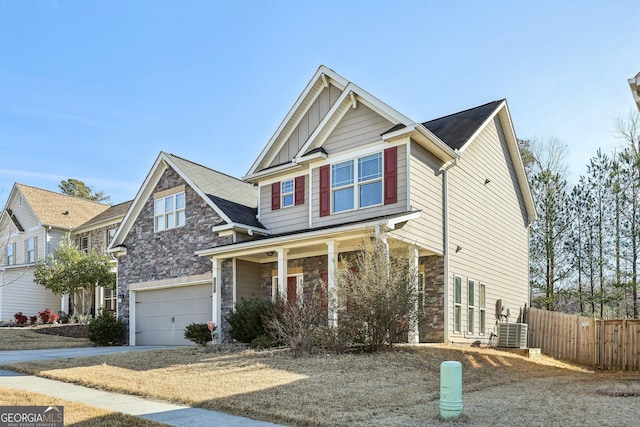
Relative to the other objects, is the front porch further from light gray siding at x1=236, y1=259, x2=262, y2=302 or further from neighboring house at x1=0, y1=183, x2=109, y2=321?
neighboring house at x1=0, y1=183, x2=109, y2=321

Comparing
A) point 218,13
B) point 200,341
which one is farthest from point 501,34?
point 200,341

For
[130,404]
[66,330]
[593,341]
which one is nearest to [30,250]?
[66,330]

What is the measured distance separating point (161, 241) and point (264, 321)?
285 inches

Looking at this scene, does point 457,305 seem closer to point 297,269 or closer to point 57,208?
point 297,269

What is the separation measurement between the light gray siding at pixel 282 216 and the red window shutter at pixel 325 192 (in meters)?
0.95

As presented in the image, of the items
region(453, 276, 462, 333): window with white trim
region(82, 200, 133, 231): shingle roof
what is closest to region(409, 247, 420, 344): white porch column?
region(453, 276, 462, 333): window with white trim

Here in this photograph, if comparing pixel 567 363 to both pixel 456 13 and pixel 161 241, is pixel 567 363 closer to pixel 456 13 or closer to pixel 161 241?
pixel 456 13

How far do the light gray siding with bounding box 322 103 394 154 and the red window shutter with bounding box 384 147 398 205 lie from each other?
65cm

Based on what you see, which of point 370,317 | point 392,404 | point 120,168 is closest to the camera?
A: point 392,404

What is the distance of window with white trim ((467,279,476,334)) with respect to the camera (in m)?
17.9

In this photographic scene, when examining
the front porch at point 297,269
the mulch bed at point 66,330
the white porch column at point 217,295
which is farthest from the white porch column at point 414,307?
the mulch bed at point 66,330

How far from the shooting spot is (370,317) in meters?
12.6

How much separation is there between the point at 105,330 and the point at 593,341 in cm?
1607

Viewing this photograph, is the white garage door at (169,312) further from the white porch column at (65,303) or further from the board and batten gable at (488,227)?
the white porch column at (65,303)
